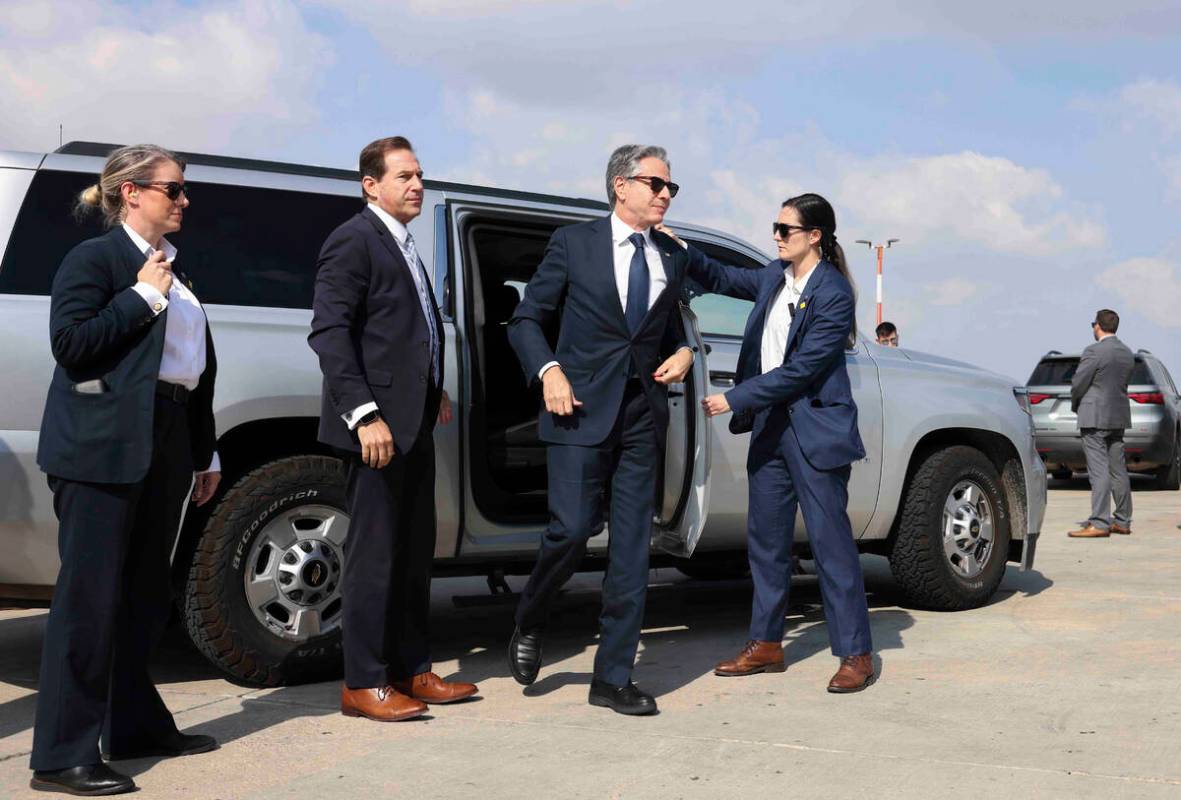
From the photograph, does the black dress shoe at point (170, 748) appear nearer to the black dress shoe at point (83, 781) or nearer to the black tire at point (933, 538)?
the black dress shoe at point (83, 781)

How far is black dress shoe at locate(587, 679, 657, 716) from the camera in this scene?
4.61 m

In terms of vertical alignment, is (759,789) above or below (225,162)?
below

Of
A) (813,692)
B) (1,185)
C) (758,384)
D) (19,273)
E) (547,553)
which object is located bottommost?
(813,692)

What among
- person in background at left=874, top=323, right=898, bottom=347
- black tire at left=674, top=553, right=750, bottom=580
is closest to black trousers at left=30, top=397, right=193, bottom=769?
black tire at left=674, top=553, right=750, bottom=580

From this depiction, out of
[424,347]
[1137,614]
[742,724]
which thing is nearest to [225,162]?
[424,347]

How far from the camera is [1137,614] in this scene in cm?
668

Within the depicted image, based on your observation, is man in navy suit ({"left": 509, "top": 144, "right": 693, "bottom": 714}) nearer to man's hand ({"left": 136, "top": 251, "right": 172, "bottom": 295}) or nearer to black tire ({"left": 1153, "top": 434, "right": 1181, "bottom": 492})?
man's hand ({"left": 136, "top": 251, "right": 172, "bottom": 295})

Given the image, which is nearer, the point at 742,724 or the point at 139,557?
the point at 139,557

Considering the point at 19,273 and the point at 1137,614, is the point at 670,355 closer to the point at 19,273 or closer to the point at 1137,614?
the point at 19,273

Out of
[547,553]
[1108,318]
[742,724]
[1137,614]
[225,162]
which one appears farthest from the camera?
[1108,318]

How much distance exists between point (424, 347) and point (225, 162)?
1280mm

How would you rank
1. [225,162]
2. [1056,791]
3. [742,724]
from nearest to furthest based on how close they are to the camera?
[1056,791] < [742,724] < [225,162]

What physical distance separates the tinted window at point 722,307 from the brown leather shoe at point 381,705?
90.6 inches

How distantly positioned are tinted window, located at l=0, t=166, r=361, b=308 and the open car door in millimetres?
1399
